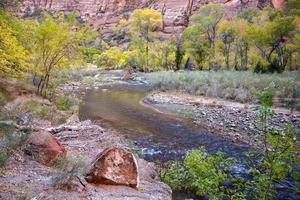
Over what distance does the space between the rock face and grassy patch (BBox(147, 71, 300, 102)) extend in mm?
42556

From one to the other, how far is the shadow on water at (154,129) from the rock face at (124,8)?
52.9 metres

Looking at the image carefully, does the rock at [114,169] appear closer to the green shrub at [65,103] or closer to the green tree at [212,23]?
the green shrub at [65,103]

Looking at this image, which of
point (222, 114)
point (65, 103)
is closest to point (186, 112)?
point (222, 114)

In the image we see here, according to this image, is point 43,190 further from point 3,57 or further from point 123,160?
point 3,57

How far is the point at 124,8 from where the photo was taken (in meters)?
106

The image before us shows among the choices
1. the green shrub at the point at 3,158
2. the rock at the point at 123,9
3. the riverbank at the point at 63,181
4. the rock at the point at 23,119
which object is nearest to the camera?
the riverbank at the point at 63,181

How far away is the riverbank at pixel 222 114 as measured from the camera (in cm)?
1622

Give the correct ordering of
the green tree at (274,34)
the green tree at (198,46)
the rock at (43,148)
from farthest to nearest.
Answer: the green tree at (198,46)
the green tree at (274,34)
the rock at (43,148)

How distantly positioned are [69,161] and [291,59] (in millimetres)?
37468

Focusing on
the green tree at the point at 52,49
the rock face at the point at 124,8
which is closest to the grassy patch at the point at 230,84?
the green tree at the point at 52,49

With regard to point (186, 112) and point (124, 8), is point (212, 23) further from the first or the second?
point (124, 8)

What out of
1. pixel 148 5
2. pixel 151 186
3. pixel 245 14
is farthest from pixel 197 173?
pixel 148 5

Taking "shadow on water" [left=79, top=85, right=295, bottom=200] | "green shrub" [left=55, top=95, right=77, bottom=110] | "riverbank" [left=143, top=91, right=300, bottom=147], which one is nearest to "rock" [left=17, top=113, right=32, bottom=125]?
"shadow on water" [left=79, top=85, right=295, bottom=200]

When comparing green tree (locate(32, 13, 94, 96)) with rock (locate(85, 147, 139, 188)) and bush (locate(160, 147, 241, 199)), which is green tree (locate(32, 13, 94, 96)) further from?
rock (locate(85, 147, 139, 188))
